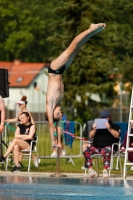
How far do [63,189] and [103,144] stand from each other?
380 centimetres

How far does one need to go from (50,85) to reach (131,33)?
25.2 metres

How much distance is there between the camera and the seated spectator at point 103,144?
1881cm

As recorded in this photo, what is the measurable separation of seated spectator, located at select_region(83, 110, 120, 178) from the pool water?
2.06 ft

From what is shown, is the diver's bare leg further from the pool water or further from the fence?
the fence

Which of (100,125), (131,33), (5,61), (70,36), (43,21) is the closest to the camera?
(100,125)

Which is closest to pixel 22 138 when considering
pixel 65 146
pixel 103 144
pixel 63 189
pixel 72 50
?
pixel 103 144

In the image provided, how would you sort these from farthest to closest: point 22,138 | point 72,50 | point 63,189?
point 22,138
point 72,50
point 63,189

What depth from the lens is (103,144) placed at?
19.2 meters

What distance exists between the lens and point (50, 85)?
1764 cm

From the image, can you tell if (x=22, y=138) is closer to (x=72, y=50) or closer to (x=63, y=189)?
(x=72, y=50)

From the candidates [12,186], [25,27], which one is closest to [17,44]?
[25,27]

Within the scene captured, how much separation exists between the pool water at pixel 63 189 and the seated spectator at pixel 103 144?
0.63 m

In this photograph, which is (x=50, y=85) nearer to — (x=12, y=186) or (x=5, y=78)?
(x=12, y=186)

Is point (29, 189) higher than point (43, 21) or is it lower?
lower
